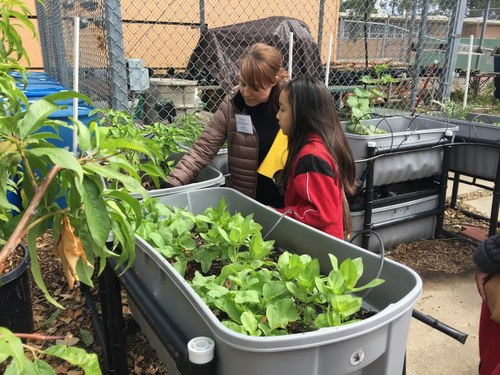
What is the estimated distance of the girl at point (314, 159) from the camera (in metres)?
1.83

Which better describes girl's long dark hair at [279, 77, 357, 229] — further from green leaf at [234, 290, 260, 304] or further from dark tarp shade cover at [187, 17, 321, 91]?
dark tarp shade cover at [187, 17, 321, 91]

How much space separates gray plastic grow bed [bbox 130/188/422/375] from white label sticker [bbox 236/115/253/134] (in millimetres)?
1238

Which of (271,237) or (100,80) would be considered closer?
(271,237)

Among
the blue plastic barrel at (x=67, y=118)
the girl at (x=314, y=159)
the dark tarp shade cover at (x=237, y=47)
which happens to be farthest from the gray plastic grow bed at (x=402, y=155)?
the dark tarp shade cover at (x=237, y=47)

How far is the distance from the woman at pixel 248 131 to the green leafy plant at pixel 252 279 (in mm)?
906

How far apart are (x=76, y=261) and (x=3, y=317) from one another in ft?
5.33

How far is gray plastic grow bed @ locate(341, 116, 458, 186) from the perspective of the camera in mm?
3031

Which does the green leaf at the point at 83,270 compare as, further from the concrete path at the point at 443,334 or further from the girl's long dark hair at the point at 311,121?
the concrete path at the point at 443,334

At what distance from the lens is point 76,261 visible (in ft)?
2.62

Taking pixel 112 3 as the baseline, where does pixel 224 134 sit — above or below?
below

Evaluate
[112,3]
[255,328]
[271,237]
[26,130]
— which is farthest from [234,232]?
[112,3]

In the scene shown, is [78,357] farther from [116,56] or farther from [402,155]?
[402,155]

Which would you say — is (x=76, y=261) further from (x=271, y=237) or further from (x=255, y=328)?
(x=271, y=237)

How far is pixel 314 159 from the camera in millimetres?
1875
